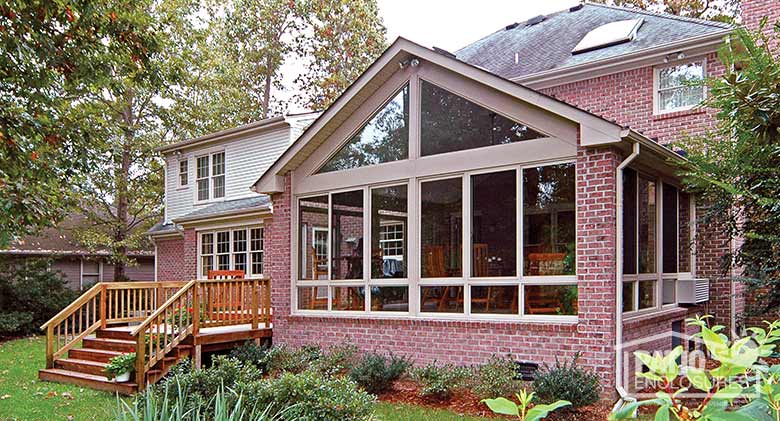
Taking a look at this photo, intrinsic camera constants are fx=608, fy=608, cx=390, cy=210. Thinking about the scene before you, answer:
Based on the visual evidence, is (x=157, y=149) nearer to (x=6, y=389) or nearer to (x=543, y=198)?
(x=6, y=389)

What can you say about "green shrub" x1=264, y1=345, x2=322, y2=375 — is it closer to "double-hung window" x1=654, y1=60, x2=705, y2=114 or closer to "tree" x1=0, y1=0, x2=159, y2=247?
"tree" x1=0, y1=0, x2=159, y2=247

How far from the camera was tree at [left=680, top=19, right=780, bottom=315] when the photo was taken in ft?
18.6

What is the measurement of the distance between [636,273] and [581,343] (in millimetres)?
1545

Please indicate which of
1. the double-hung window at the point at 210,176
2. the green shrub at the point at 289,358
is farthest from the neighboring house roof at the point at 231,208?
the green shrub at the point at 289,358

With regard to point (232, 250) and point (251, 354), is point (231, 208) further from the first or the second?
point (251, 354)

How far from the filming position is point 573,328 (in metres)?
7.62

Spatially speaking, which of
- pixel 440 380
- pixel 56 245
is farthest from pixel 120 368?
Result: pixel 56 245

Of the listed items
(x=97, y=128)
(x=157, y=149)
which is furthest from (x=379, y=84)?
(x=157, y=149)

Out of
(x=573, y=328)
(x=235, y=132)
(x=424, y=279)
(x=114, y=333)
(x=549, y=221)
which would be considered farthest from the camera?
(x=235, y=132)

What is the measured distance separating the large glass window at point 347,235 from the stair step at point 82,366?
410 centimetres

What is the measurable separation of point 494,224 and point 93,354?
735 centimetres

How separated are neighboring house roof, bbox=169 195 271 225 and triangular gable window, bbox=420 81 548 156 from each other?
21.3 feet

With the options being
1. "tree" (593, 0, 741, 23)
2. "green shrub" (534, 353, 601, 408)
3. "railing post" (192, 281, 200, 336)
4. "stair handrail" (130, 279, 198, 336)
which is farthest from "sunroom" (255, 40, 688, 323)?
"tree" (593, 0, 741, 23)

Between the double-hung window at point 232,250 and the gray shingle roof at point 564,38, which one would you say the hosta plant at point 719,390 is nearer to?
the gray shingle roof at point 564,38
